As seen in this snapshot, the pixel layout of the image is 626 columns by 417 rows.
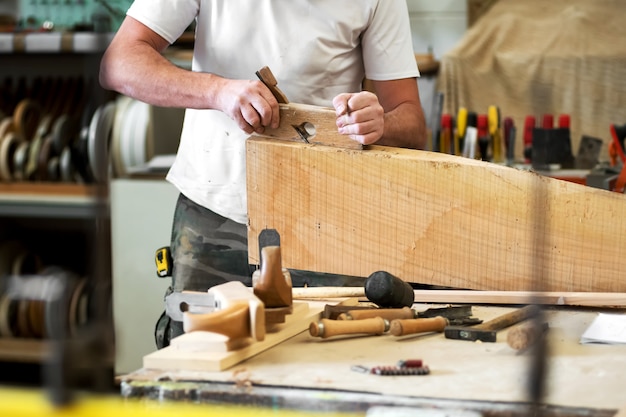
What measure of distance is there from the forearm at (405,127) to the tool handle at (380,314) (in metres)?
0.63

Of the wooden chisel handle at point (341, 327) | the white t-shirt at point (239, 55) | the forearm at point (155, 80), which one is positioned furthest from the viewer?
the white t-shirt at point (239, 55)

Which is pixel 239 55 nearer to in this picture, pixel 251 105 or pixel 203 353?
pixel 251 105

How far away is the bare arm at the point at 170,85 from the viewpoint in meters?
1.79

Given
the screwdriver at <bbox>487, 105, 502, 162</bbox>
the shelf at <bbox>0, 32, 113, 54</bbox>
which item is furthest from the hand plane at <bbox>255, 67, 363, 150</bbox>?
the screwdriver at <bbox>487, 105, 502, 162</bbox>

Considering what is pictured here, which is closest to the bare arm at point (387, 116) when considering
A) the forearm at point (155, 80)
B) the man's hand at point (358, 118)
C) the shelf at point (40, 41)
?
the man's hand at point (358, 118)

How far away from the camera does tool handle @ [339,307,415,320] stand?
1.55m

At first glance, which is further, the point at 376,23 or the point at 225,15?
the point at 376,23

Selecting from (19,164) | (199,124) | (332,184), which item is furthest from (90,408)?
(19,164)

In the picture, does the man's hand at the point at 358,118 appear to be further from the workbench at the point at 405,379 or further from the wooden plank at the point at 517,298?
the workbench at the point at 405,379

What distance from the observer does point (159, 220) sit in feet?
11.6

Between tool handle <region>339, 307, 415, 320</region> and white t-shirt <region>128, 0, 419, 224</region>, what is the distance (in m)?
0.53

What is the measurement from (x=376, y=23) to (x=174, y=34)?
0.48 m

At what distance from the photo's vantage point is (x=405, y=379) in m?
1.28

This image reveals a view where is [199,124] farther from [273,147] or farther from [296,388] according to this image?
[296,388]
